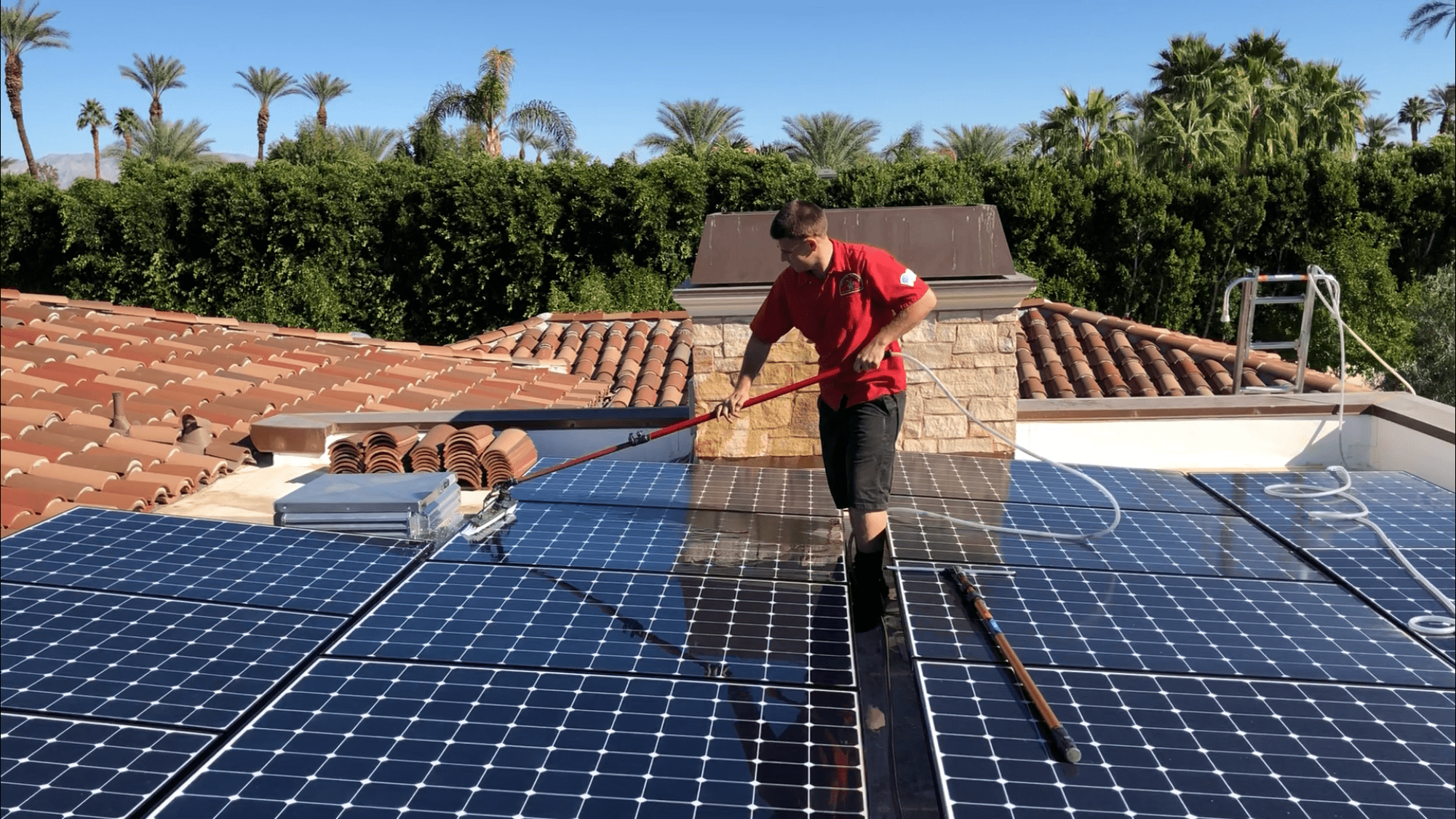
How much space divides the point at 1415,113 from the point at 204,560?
82848 mm

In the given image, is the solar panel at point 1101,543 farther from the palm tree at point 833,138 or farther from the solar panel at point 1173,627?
the palm tree at point 833,138

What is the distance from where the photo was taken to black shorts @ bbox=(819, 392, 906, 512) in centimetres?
413

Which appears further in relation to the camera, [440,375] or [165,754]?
[440,375]

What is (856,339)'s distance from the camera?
4.41 metres

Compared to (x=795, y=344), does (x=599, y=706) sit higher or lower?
lower

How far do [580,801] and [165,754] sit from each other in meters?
1.07

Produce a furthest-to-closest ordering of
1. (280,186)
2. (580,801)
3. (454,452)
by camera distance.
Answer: (280,186) < (454,452) < (580,801)

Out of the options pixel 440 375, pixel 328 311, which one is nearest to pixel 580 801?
pixel 440 375

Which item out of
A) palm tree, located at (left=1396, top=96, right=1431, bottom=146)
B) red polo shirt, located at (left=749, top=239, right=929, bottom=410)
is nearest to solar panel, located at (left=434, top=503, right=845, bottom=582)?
red polo shirt, located at (left=749, top=239, right=929, bottom=410)

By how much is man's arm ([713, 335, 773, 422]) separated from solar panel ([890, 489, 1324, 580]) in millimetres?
903

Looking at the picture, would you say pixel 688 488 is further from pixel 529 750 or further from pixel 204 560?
pixel 529 750

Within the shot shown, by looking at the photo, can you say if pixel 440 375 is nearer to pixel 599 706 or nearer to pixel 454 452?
pixel 454 452

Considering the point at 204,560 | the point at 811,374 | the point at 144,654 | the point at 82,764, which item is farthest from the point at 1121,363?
the point at 82,764

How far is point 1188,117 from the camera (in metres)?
32.0
